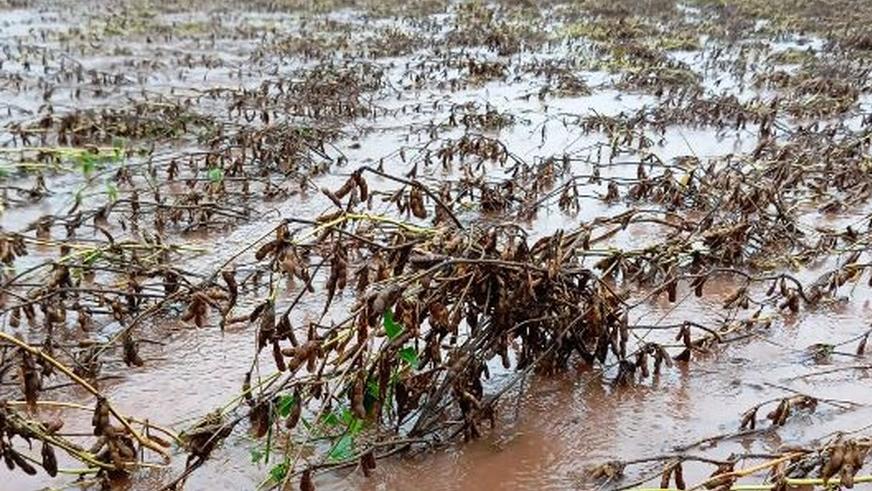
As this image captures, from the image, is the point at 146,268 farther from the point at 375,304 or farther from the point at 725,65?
the point at 725,65

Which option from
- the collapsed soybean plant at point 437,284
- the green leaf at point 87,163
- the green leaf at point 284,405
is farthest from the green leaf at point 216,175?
the green leaf at point 284,405

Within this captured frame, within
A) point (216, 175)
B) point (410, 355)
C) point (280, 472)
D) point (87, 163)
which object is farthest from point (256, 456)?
point (87, 163)

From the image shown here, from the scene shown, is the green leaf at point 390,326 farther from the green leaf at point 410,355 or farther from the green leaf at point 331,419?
the green leaf at point 331,419

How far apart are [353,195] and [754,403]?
1895mm

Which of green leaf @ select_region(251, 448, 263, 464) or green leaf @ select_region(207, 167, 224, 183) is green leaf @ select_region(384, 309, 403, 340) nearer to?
green leaf @ select_region(251, 448, 263, 464)

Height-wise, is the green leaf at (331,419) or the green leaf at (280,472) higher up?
the green leaf at (331,419)

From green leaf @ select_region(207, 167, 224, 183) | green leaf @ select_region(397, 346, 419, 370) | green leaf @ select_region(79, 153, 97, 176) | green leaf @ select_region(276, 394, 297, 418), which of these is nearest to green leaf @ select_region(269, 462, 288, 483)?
green leaf @ select_region(276, 394, 297, 418)

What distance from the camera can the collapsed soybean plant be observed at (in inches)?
132

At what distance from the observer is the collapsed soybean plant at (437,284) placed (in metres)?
3.35

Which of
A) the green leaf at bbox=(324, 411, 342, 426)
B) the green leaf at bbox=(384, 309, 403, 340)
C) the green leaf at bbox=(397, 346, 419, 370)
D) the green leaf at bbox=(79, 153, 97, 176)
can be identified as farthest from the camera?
the green leaf at bbox=(79, 153, 97, 176)

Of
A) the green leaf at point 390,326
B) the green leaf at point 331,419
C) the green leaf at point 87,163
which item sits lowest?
the green leaf at point 87,163

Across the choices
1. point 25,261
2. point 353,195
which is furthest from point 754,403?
point 25,261

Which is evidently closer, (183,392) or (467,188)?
(183,392)

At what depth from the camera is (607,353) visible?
165 inches
